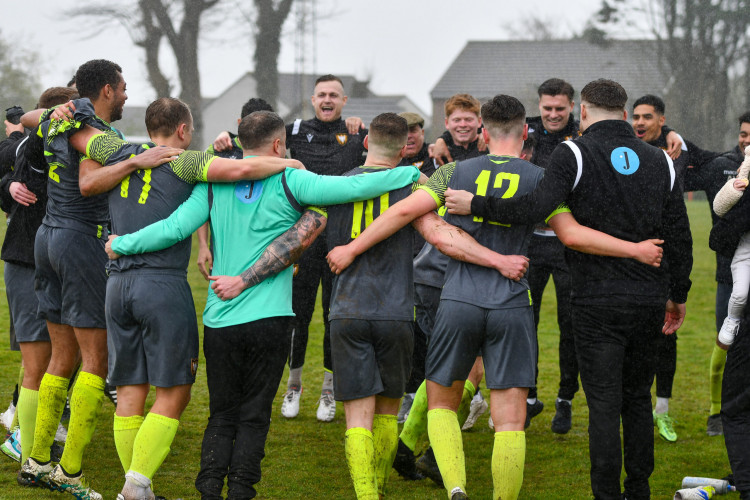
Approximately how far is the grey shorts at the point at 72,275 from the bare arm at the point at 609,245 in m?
2.73

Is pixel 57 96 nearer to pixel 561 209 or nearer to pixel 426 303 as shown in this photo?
pixel 426 303

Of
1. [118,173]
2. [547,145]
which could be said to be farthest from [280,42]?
[118,173]

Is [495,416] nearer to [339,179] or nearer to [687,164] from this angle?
[339,179]

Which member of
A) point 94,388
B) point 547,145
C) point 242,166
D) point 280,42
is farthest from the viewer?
point 280,42

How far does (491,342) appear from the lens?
438cm

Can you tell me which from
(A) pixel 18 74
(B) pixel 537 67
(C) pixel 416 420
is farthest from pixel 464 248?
(B) pixel 537 67

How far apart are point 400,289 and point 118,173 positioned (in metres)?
1.67

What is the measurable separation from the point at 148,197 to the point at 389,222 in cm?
134

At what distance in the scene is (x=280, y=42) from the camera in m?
26.0

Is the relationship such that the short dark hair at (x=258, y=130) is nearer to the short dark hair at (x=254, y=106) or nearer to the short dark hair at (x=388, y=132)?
the short dark hair at (x=388, y=132)

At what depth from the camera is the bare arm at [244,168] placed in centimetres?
425

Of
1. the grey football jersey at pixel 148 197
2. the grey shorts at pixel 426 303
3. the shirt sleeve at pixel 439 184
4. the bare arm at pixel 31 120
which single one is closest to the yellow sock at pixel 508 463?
the shirt sleeve at pixel 439 184

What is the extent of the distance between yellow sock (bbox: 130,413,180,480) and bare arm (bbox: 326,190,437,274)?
128 cm

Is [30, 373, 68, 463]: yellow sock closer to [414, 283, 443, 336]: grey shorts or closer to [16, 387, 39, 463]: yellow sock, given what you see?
[16, 387, 39, 463]: yellow sock
